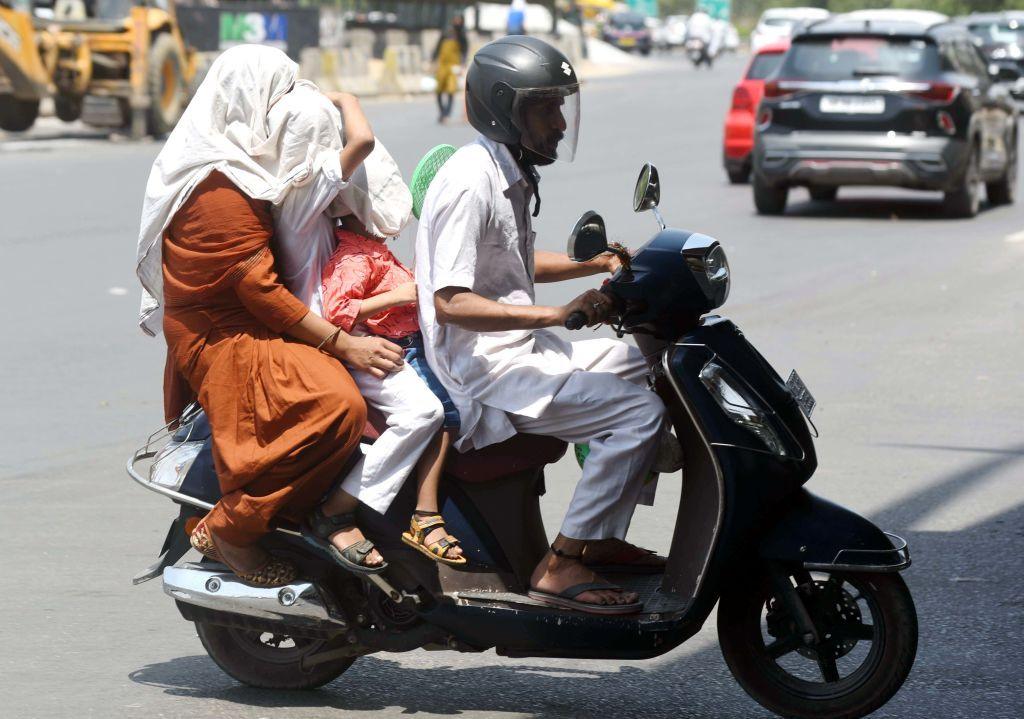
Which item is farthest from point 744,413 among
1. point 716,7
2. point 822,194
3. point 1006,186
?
point 716,7

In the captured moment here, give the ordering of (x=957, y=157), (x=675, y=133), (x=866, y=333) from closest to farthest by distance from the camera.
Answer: (x=866, y=333) → (x=957, y=157) → (x=675, y=133)

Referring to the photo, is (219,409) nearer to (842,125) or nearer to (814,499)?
(814,499)

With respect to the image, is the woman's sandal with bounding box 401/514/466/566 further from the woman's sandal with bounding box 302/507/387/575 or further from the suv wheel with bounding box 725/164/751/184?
the suv wheel with bounding box 725/164/751/184

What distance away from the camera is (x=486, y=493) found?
4.45 meters

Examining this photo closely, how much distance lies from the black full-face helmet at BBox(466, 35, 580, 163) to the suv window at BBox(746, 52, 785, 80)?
16.1 m

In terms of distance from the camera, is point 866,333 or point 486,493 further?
point 866,333

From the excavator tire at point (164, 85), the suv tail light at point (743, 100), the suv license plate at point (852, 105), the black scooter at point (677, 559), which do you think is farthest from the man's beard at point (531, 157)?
the excavator tire at point (164, 85)

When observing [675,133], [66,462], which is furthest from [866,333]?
[675,133]

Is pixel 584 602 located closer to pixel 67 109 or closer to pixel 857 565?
pixel 857 565

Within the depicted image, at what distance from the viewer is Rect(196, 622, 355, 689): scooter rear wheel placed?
4.65 meters

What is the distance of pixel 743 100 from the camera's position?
19.6 meters

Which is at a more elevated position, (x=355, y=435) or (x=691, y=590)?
(x=355, y=435)

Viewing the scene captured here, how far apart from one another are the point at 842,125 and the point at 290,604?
12.3 metres

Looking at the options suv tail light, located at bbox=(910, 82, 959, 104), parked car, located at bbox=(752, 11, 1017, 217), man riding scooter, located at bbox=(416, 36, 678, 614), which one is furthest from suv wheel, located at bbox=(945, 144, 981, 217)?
man riding scooter, located at bbox=(416, 36, 678, 614)
